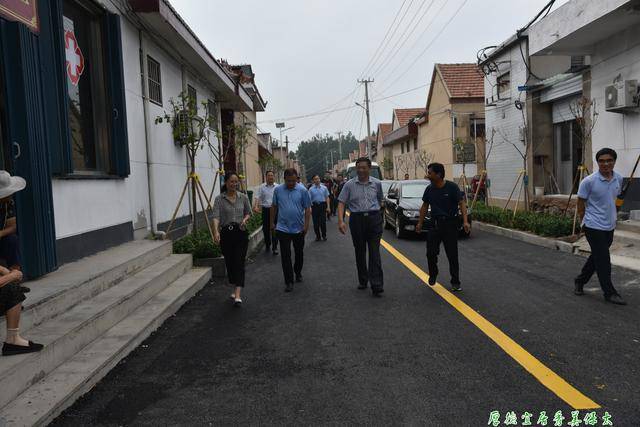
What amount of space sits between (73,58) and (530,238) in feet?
32.1

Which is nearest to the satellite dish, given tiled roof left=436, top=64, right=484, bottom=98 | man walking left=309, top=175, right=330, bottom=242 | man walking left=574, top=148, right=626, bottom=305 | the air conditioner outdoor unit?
the air conditioner outdoor unit

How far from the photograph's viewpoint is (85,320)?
4.56 meters

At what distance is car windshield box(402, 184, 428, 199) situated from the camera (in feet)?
48.1

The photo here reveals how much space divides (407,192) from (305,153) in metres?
126

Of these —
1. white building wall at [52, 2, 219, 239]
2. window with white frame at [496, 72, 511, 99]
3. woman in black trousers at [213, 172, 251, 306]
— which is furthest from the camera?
window with white frame at [496, 72, 511, 99]

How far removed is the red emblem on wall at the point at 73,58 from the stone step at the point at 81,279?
2482mm

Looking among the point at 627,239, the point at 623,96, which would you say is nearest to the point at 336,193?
the point at 623,96

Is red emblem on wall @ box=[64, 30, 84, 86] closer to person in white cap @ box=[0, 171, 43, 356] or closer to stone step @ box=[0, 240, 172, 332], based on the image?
stone step @ box=[0, 240, 172, 332]

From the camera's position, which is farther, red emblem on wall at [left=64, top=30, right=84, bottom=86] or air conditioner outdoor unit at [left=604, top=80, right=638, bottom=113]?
air conditioner outdoor unit at [left=604, top=80, right=638, bottom=113]

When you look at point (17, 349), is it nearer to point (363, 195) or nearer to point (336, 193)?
point (363, 195)

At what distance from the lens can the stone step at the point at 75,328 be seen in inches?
137

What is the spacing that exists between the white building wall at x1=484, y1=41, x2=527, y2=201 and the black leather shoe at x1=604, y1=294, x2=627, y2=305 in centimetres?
1185

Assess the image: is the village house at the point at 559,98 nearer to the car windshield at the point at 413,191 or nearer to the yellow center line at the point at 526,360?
the car windshield at the point at 413,191

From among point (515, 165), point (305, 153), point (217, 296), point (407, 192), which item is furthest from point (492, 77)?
point (305, 153)
